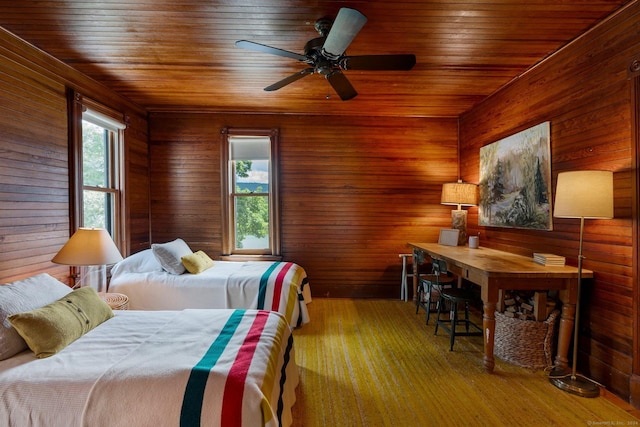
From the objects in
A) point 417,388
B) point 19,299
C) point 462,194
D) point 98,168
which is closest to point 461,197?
point 462,194

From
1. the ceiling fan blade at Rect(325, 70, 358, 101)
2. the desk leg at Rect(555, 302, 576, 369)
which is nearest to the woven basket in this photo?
the desk leg at Rect(555, 302, 576, 369)

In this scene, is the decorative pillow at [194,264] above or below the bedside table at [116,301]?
above

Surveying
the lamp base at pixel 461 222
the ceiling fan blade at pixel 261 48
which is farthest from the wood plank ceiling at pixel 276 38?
the lamp base at pixel 461 222

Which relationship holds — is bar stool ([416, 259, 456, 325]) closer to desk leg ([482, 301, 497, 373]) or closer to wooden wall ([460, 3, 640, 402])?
desk leg ([482, 301, 497, 373])

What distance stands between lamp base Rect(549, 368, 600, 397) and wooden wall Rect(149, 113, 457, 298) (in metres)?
2.28

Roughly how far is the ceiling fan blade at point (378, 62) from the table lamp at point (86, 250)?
245 centimetres

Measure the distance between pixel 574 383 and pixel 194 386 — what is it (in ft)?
8.92

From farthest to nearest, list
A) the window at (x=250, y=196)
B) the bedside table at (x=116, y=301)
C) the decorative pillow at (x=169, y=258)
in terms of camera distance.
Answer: the window at (x=250, y=196)
the decorative pillow at (x=169, y=258)
the bedside table at (x=116, y=301)

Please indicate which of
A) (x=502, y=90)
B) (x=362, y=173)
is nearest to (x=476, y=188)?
(x=502, y=90)

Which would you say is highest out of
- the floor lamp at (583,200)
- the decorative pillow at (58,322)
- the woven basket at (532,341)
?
the floor lamp at (583,200)

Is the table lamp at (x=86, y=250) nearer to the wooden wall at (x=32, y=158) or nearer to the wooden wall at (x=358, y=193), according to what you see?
the wooden wall at (x=32, y=158)

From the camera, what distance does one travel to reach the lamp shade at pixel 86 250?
2.40 metres

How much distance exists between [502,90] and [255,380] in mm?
3963

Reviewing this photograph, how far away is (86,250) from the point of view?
7.97 feet
